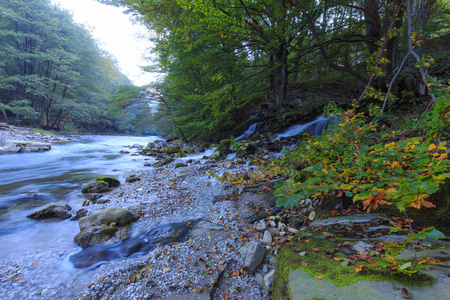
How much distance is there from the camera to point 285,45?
5.13 meters

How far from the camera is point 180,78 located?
10453 millimetres

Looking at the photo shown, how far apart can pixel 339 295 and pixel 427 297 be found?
0.39 m

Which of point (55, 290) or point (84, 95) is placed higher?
point (84, 95)

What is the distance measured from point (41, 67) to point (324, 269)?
3797cm

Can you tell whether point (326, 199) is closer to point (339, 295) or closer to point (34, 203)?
point (339, 295)

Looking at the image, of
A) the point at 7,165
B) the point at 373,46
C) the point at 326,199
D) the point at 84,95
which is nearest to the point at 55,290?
the point at 326,199

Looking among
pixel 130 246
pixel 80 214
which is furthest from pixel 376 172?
pixel 80 214

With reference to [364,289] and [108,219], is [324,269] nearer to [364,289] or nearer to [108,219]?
[364,289]

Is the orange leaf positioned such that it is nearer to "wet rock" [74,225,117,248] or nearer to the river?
the river

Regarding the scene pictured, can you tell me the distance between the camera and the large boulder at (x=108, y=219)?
11.5 ft

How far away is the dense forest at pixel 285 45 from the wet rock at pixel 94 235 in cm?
334

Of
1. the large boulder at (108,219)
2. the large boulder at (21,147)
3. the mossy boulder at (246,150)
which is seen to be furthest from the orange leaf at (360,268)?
the large boulder at (21,147)

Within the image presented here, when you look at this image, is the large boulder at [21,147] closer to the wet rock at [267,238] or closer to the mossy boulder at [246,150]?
the mossy boulder at [246,150]

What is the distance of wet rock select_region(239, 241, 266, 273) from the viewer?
2150 millimetres
